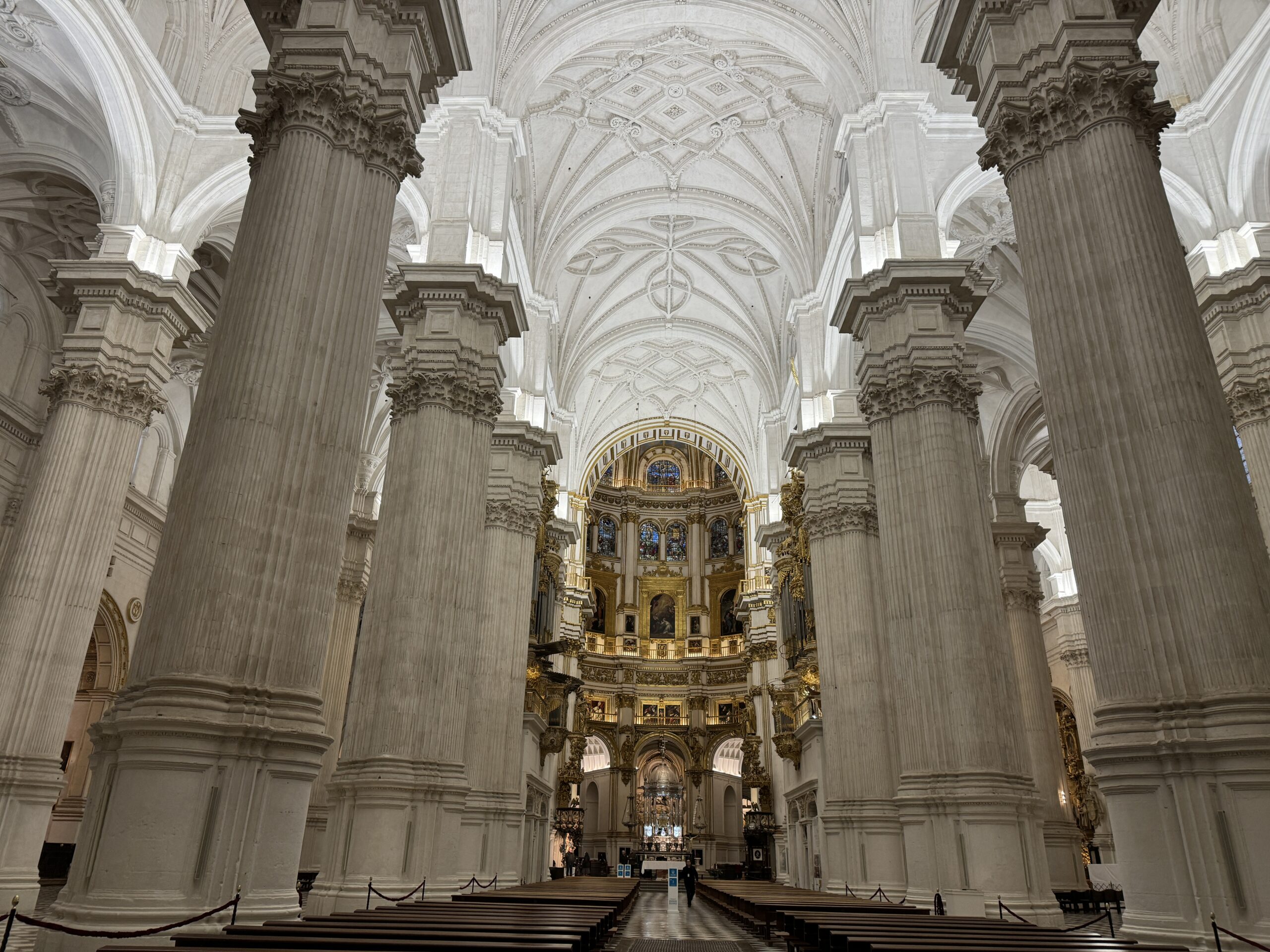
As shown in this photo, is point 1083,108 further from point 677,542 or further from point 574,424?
point 677,542

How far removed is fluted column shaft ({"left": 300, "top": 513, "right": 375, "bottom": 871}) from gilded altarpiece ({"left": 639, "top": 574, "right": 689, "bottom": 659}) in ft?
64.6

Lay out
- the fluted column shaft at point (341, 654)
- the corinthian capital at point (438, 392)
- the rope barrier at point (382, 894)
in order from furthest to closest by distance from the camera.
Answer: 1. the fluted column shaft at point (341, 654)
2. the corinthian capital at point (438, 392)
3. the rope barrier at point (382, 894)

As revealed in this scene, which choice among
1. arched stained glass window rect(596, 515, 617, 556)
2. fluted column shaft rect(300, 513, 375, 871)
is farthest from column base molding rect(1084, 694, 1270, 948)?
arched stained glass window rect(596, 515, 617, 556)

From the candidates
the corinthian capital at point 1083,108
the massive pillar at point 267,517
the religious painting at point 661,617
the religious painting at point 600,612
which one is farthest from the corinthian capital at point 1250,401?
the religious painting at point 661,617

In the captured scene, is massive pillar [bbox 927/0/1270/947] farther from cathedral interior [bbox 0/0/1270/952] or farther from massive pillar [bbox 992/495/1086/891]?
massive pillar [bbox 992/495/1086/891]

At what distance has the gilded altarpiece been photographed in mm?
43250

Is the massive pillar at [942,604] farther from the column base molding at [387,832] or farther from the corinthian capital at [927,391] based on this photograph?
the column base molding at [387,832]

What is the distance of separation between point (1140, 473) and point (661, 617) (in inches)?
1519

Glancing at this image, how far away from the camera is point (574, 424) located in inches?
1379

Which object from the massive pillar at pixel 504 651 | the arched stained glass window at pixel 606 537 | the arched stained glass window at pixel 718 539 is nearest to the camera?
the massive pillar at pixel 504 651

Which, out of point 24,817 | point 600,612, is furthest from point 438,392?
point 600,612

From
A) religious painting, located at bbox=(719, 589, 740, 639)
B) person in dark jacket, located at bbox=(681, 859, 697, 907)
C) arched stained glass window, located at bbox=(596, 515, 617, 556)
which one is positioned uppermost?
arched stained glass window, located at bbox=(596, 515, 617, 556)

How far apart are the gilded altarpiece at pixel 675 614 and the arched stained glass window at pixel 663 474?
16.6 feet

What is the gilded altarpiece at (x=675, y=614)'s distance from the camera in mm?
43250
